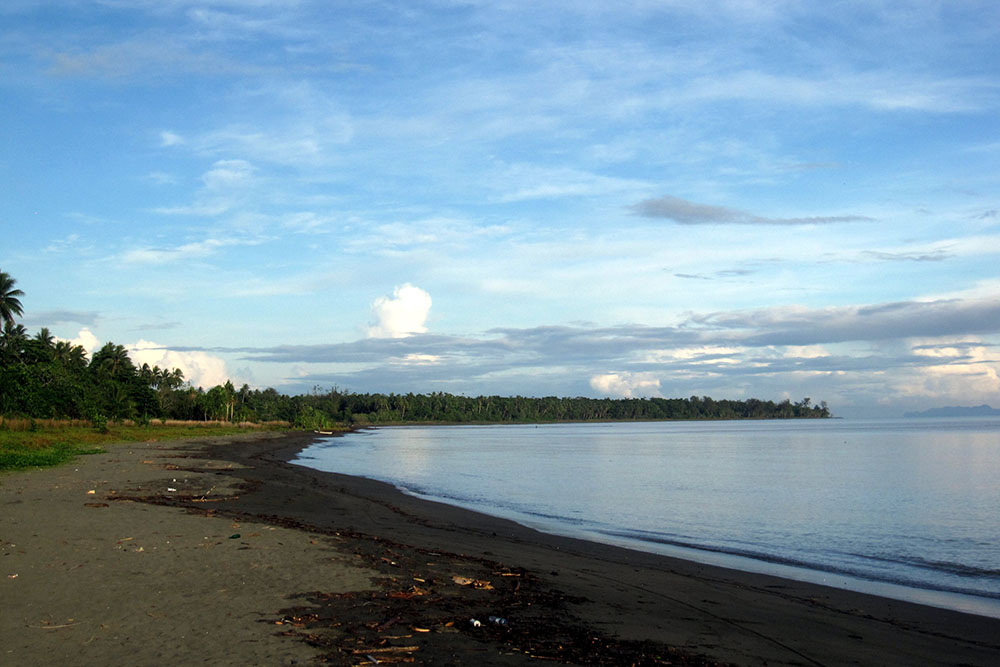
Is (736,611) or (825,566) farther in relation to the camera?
(825,566)

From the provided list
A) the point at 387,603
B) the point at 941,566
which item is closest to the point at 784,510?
the point at 941,566

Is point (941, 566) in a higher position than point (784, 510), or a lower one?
higher

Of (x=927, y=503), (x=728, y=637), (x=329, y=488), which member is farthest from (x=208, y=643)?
(x=927, y=503)

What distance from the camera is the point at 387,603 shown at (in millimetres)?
10789

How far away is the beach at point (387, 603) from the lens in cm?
874

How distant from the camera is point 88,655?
8.05m

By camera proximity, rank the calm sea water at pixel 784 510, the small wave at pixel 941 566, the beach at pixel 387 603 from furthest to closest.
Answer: the calm sea water at pixel 784 510 < the small wave at pixel 941 566 < the beach at pixel 387 603

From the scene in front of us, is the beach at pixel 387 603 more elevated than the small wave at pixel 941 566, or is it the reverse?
the beach at pixel 387 603

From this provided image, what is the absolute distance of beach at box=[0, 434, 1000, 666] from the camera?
8742 mm

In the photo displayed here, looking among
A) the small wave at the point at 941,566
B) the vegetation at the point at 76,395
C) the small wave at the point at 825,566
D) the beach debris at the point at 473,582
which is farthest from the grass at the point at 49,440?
the small wave at the point at 941,566

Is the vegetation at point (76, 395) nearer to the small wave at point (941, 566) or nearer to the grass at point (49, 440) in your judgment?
the grass at point (49, 440)

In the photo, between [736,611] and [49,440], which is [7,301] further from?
[736,611]

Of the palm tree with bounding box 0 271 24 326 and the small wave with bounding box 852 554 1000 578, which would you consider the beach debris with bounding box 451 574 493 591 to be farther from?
the palm tree with bounding box 0 271 24 326

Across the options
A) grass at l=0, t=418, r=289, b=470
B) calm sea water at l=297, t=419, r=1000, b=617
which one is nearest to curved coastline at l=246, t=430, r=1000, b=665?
calm sea water at l=297, t=419, r=1000, b=617
